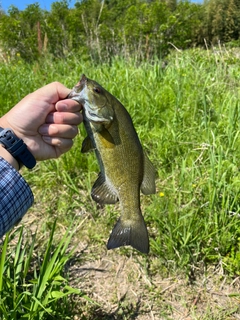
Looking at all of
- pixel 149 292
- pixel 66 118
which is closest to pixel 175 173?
pixel 149 292

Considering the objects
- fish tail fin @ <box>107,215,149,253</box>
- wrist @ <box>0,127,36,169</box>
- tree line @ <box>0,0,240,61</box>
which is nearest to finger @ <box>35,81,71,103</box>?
wrist @ <box>0,127,36,169</box>

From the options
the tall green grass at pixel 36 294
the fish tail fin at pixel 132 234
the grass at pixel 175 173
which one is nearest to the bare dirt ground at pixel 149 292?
the grass at pixel 175 173

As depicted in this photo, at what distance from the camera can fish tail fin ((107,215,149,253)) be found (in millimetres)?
1363

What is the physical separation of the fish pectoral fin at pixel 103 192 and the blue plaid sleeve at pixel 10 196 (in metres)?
0.31

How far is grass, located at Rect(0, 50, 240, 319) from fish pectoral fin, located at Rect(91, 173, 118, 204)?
1.88 ft

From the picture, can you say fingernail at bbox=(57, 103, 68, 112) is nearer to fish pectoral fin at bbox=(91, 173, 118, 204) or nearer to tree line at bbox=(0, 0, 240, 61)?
fish pectoral fin at bbox=(91, 173, 118, 204)

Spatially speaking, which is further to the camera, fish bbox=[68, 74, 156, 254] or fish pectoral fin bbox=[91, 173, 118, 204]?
fish pectoral fin bbox=[91, 173, 118, 204]

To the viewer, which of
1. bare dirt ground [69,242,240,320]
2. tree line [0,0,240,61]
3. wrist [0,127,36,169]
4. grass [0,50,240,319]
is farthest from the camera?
tree line [0,0,240,61]

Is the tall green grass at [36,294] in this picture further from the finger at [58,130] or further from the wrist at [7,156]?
the finger at [58,130]

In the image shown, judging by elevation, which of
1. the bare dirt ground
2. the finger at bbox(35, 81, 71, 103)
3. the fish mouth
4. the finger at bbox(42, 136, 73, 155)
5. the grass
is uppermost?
the finger at bbox(35, 81, 71, 103)

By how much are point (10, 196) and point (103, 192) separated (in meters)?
0.38

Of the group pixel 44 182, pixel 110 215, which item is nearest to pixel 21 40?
pixel 44 182

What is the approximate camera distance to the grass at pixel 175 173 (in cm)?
203

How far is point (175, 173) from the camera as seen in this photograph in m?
2.50
